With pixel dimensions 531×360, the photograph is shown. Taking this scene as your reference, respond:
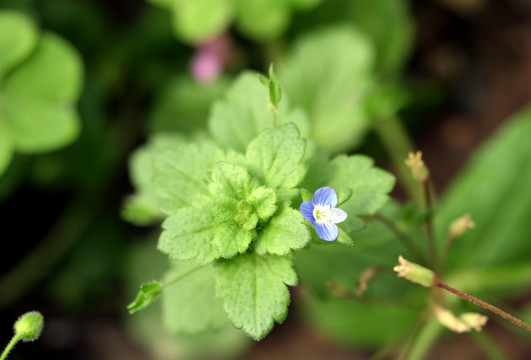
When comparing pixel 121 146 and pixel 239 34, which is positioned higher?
pixel 239 34

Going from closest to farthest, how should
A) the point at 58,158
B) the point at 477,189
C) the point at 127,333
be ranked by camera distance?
1. the point at 477,189
2. the point at 58,158
3. the point at 127,333

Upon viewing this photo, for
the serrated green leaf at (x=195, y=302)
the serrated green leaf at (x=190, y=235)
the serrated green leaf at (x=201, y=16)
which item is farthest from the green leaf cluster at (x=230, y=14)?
the serrated green leaf at (x=190, y=235)

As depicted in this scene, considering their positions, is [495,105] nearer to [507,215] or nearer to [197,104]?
[507,215]

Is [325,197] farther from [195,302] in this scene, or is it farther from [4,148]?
[4,148]

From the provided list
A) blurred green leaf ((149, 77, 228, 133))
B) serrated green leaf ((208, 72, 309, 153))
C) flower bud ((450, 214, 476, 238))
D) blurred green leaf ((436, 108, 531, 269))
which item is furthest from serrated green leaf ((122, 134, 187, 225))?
blurred green leaf ((436, 108, 531, 269))

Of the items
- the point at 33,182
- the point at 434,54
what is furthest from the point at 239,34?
the point at 33,182

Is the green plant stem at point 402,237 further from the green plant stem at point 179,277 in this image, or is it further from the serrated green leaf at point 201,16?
the serrated green leaf at point 201,16

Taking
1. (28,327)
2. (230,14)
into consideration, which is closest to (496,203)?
(230,14)
